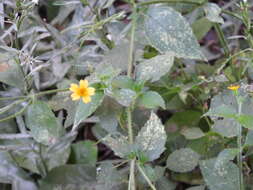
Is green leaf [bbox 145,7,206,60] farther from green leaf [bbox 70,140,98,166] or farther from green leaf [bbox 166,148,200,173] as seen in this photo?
green leaf [bbox 70,140,98,166]

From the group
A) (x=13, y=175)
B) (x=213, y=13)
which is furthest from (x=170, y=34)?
(x=13, y=175)

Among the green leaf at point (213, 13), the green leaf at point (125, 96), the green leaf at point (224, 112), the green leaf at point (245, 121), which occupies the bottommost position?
the green leaf at point (245, 121)

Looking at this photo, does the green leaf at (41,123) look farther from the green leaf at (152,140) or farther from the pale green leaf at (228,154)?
the pale green leaf at (228,154)

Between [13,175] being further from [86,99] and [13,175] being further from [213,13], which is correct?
[213,13]

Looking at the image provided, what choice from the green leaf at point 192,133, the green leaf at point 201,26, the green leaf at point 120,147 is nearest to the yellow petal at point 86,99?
the green leaf at point 120,147

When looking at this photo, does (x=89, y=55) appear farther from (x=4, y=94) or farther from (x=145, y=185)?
(x=145, y=185)

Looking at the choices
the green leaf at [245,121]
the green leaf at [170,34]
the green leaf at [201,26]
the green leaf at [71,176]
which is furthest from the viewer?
the green leaf at [201,26]

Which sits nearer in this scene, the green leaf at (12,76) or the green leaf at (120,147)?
the green leaf at (120,147)

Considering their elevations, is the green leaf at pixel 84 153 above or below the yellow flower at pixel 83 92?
below

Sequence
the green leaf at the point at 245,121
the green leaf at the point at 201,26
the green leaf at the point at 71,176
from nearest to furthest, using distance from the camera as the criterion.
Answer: the green leaf at the point at 245,121
the green leaf at the point at 71,176
the green leaf at the point at 201,26
